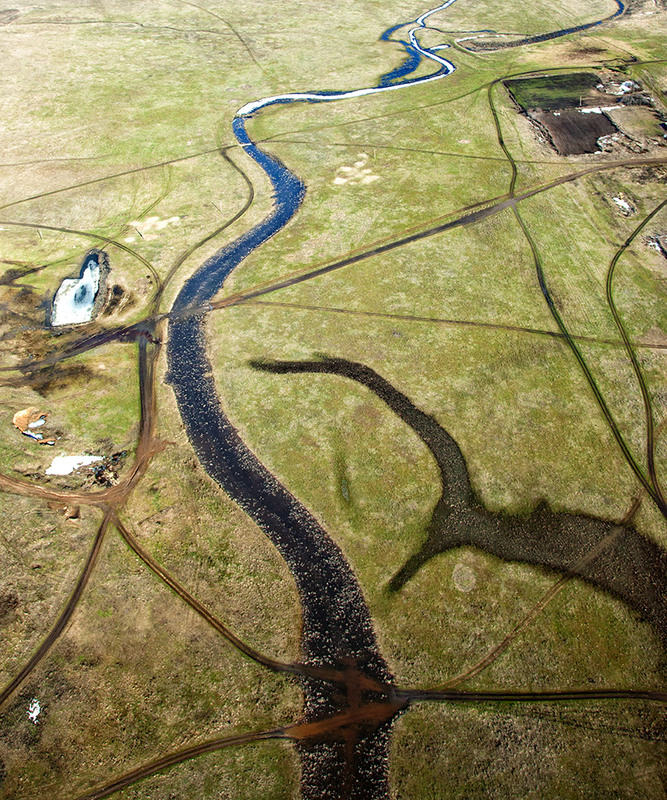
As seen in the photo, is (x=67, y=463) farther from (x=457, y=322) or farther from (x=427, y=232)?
(x=427, y=232)

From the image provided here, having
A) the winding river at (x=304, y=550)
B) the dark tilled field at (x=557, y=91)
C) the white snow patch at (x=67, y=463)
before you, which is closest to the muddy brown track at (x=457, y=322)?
the winding river at (x=304, y=550)

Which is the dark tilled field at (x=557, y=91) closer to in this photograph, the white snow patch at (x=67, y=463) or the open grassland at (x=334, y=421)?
the open grassland at (x=334, y=421)

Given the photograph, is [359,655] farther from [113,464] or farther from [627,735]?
[113,464]

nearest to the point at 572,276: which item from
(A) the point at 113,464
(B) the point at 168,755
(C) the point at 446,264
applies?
(C) the point at 446,264

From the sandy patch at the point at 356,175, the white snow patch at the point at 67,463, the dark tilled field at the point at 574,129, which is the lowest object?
the white snow patch at the point at 67,463

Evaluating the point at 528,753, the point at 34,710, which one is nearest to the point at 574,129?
the point at 528,753

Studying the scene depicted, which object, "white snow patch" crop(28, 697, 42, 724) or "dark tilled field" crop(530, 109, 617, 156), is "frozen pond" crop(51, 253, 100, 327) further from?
"dark tilled field" crop(530, 109, 617, 156)
